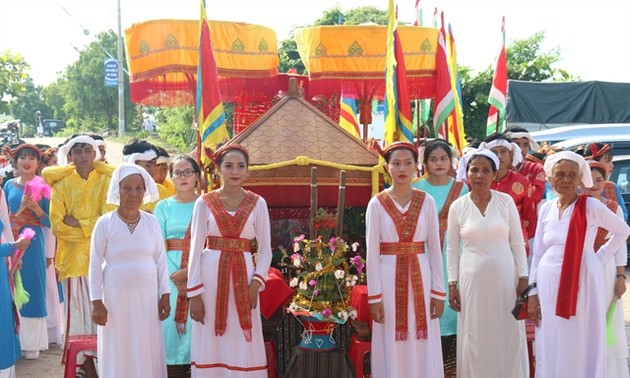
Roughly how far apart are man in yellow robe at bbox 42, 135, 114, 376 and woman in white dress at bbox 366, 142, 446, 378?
220 centimetres

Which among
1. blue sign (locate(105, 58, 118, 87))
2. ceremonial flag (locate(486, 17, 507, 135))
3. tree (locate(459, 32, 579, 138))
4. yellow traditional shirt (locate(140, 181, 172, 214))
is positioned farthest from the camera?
blue sign (locate(105, 58, 118, 87))

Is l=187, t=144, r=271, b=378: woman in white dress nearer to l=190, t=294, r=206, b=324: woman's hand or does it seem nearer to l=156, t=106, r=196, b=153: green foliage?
l=190, t=294, r=206, b=324: woman's hand

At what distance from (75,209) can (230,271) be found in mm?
1690

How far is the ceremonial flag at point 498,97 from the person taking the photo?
8.66 m

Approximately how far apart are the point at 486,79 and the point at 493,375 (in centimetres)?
1486

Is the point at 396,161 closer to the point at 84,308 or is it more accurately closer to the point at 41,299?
the point at 84,308

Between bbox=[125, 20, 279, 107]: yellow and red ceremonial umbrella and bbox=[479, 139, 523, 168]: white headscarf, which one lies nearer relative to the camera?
bbox=[479, 139, 523, 168]: white headscarf

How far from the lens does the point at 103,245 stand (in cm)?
424

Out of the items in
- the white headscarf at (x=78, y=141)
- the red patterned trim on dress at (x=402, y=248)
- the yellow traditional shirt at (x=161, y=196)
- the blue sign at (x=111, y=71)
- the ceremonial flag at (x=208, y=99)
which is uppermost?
the blue sign at (x=111, y=71)

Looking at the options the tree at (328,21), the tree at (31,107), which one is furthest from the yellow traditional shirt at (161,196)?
the tree at (31,107)

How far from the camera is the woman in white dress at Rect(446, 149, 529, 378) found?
4547mm

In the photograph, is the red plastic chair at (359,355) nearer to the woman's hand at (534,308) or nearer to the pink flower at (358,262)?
the pink flower at (358,262)

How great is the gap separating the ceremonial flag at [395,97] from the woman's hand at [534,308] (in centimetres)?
222

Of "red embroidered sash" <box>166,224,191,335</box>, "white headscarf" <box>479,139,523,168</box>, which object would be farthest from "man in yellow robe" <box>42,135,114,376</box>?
"white headscarf" <box>479,139,523,168</box>
